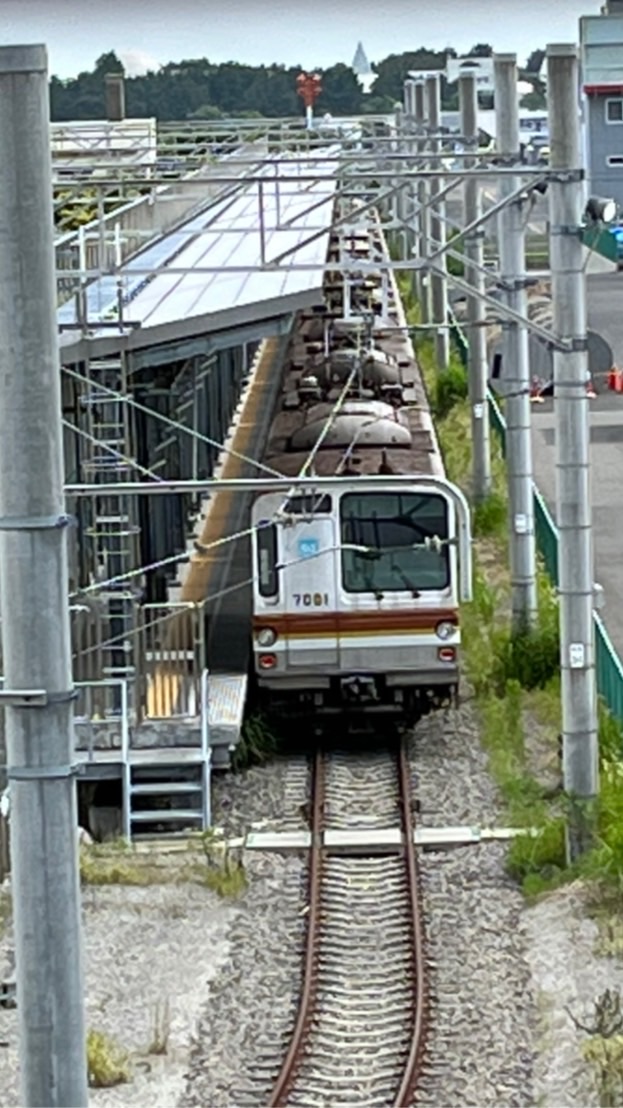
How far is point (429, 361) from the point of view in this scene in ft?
122

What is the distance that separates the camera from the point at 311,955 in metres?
10.7

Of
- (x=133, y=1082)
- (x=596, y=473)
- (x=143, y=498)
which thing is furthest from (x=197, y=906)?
(x=596, y=473)

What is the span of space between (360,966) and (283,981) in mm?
438

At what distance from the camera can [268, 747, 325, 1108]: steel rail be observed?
29.2 feet

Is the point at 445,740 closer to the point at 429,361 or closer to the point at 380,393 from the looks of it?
the point at 380,393

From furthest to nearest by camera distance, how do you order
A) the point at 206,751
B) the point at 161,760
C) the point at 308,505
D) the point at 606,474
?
the point at 606,474
the point at 308,505
the point at 161,760
the point at 206,751

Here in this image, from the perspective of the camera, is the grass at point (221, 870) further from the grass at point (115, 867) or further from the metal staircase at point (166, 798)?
the metal staircase at point (166, 798)

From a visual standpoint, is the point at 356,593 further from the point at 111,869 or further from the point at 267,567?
the point at 111,869

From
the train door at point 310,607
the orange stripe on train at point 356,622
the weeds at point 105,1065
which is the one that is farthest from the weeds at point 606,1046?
the train door at point 310,607

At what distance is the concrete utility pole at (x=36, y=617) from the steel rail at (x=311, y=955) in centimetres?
454

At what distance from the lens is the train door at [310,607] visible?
14742 millimetres

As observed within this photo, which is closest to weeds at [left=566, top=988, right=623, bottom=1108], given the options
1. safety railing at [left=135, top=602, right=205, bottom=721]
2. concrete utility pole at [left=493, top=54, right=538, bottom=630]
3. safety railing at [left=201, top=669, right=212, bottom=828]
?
safety railing at [left=201, top=669, right=212, bottom=828]

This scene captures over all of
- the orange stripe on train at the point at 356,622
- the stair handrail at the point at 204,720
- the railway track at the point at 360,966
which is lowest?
the railway track at the point at 360,966

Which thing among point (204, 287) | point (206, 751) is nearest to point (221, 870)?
point (206, 751)
